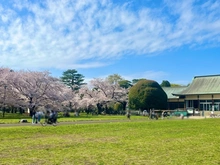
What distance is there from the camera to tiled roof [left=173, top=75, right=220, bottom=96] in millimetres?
50169

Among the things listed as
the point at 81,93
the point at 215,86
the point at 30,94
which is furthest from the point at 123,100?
the point at 30,94

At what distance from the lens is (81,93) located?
6619 cm

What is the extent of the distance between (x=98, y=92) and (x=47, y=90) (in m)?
19.8

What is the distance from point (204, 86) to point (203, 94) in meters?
2.86

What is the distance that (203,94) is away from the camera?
50.1 m

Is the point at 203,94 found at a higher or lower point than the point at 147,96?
higher

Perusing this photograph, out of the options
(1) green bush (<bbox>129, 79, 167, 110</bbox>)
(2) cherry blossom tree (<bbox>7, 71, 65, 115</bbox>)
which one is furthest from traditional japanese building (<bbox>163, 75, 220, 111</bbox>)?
(2) cherry blossom tree (<bbox>7, 71, 65, 115</bbox>)

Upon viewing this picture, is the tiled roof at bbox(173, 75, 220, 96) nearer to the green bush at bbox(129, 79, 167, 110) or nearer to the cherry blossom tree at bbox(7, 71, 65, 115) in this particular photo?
the green bush at bbox(129, 79, 167, 110)

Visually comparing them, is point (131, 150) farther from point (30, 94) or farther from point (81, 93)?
point (81, 93)

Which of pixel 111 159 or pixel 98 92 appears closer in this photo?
pixel 111 159

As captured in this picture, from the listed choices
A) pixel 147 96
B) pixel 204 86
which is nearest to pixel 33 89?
pixel 147 96

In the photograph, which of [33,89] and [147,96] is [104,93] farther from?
[33,89]

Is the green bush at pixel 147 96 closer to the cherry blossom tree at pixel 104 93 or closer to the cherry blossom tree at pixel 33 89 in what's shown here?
the cherry blossom tree at pixel 104 93

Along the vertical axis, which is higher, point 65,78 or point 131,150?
point 65,78
